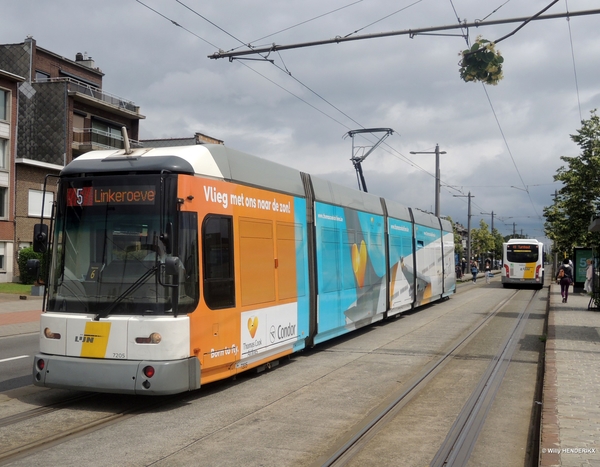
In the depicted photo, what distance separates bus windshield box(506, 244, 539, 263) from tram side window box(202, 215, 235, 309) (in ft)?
114

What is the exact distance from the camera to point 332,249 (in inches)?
501

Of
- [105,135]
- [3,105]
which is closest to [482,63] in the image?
[3,105]

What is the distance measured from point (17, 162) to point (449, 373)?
32171 millimetres

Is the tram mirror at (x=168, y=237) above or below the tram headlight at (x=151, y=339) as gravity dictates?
above

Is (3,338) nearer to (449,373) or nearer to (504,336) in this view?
(449,373)

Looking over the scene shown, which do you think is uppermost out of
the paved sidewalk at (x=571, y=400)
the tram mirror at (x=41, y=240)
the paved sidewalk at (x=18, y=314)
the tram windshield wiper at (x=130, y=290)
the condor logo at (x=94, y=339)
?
the tram mirror at (x=41, y=240)

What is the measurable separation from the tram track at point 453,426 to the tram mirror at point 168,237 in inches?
112

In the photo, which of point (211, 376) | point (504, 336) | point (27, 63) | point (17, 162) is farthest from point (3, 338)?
point (27, 63)

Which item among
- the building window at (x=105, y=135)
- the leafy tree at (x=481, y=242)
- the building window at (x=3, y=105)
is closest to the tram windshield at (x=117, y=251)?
the building window at (x=3, y=105)

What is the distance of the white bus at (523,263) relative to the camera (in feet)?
133

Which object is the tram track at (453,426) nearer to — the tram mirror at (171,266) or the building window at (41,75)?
the tram mirror at (171,266)

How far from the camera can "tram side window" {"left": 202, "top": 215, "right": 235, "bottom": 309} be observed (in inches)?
321

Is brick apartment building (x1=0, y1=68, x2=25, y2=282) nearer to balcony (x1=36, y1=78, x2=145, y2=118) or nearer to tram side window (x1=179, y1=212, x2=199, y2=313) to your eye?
balcony (x1=36, y1=78, x2=145, y2=118)

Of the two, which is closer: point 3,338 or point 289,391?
point 289,391
